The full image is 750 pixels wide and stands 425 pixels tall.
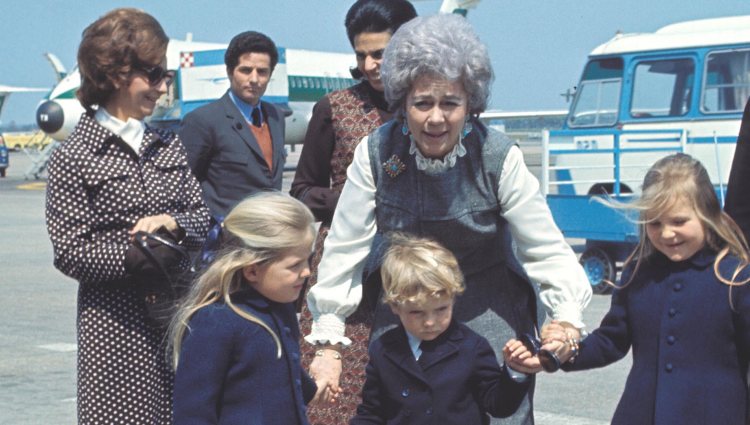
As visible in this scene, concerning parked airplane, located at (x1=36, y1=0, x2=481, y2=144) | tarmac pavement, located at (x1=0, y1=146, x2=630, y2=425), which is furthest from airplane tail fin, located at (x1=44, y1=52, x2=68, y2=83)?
tarmac pavement, located at (x1=0, y1=146, x2=630, y2=425)

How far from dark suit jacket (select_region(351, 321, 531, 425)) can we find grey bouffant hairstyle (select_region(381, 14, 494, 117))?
67 cm

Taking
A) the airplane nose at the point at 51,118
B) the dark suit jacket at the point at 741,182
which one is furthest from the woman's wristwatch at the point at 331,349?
the airplane nose at the point at 51,118

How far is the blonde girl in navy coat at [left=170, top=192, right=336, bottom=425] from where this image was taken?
3230 mm

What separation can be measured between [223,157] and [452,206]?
2873 mm

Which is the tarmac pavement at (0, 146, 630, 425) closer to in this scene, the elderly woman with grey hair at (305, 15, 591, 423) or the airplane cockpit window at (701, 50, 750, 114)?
the airplane cockpit window at (701, 50, 750, 114)

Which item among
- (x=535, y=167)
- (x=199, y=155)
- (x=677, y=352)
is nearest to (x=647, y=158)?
(x=199, y=155)

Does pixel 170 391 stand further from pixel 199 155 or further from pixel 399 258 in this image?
pixel 199 155

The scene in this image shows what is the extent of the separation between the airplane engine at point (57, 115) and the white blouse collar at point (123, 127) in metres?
34.1

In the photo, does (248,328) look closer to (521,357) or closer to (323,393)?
(323,393)

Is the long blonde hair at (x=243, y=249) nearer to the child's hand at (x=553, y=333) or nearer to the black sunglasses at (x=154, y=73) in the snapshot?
the black sunglasses at (x=154, y=73)

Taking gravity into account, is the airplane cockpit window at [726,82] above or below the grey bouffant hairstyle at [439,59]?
below

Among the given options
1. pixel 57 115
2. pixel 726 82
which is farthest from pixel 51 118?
pixel 726 82

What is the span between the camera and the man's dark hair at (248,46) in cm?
648

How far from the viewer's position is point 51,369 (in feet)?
27.5
